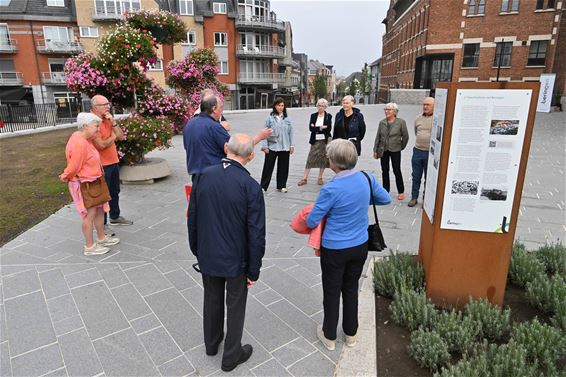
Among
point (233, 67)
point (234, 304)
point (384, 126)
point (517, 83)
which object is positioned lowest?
point (234, 304)

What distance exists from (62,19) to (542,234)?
4588cm

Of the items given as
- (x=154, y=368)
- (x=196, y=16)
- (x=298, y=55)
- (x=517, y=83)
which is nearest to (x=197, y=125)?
(x=154, y=368)

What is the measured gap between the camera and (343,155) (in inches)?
108

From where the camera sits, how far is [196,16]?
1570 inches

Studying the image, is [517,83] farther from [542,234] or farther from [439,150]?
[542,234]

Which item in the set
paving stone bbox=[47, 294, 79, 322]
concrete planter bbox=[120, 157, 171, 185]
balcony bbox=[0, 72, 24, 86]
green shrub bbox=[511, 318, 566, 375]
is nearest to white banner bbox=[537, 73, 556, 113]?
concrete planter bbox=[120, 157, 171, 185]

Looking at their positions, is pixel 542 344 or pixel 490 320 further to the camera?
pixel 490 320

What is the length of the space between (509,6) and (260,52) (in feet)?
82.0

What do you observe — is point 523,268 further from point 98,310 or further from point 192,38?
point 192,38

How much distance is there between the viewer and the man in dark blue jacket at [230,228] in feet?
8.32

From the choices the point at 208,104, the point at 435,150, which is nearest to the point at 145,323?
the point at 208,104

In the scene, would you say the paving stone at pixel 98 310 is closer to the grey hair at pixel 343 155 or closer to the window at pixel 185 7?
the grey hair at pixel 343 155

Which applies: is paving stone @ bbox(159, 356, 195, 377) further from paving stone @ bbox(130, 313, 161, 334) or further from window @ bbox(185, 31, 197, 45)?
window @ bbox(185, 31, 197, 45)

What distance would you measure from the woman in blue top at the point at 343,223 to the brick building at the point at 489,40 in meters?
33.8
